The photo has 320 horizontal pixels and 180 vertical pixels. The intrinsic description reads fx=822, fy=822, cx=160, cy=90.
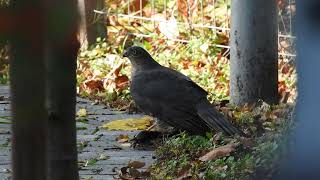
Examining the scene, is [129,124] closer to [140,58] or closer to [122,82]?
[140,58]

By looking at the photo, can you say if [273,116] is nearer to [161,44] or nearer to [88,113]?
[88,113]

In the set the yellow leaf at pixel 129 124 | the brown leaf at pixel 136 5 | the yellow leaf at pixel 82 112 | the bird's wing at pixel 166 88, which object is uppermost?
the brown leaf at pixel 136 5

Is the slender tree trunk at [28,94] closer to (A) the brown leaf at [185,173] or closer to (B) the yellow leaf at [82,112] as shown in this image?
(A) the brown leaf at [185,173]

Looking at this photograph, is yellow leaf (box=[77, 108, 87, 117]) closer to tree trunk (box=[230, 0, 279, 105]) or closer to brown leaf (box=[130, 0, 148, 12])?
tree trunk (box=[230, 0, 279, 105])

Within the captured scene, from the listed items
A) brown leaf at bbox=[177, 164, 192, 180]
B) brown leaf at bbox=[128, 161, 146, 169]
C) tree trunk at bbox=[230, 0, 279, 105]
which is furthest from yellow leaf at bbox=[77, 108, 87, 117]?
brown leaf at bbox=[177, 164, 192, 180]

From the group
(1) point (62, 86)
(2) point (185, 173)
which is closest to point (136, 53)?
(2) point (185, 173)

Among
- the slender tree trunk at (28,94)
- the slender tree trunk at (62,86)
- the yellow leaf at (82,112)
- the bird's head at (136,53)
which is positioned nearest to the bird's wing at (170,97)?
the bird's head at (136,53)

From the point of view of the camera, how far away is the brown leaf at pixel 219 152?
475cm

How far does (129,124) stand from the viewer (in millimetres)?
6320

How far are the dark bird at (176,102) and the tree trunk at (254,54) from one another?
74 centimetres

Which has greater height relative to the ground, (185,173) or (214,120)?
(214,120)

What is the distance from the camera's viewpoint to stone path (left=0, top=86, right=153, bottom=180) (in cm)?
485

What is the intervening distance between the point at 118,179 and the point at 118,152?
2.84 ft

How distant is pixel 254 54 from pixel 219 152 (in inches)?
75.8
